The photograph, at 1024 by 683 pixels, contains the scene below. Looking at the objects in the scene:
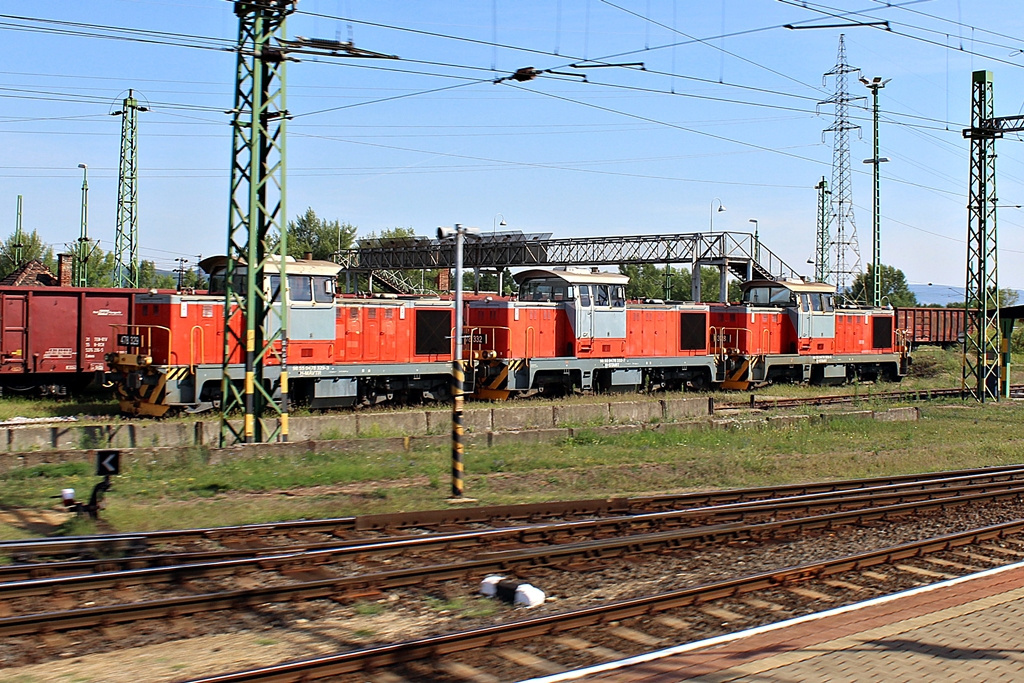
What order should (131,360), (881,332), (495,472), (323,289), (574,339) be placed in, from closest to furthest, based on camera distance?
(495,472), (131,360), (323,289), (574,339), (881,332)

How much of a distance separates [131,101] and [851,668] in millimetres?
43298

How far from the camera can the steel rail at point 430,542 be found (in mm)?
8359

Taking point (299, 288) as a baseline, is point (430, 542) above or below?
below

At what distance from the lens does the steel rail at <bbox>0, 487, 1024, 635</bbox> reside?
727 centimetres

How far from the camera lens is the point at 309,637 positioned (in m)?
7.35

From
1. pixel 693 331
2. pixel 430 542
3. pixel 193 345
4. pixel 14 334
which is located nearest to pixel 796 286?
pixel 693 331

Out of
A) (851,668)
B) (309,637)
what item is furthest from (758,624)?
(309,637)

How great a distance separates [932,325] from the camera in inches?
2317

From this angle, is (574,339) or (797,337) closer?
(574,339)

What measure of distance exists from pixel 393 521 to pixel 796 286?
26026 millimetres

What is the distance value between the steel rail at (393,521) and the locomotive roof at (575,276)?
1447cm

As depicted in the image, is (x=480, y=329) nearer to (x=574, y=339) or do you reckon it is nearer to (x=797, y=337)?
(x=574, y=339)

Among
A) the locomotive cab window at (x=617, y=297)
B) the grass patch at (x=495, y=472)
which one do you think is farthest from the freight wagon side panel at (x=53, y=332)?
the locomotive cab window at (x=617, y=297)

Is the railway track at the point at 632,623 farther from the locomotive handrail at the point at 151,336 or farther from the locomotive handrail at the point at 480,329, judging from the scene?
the locomotive handrail at the point at 480,329
